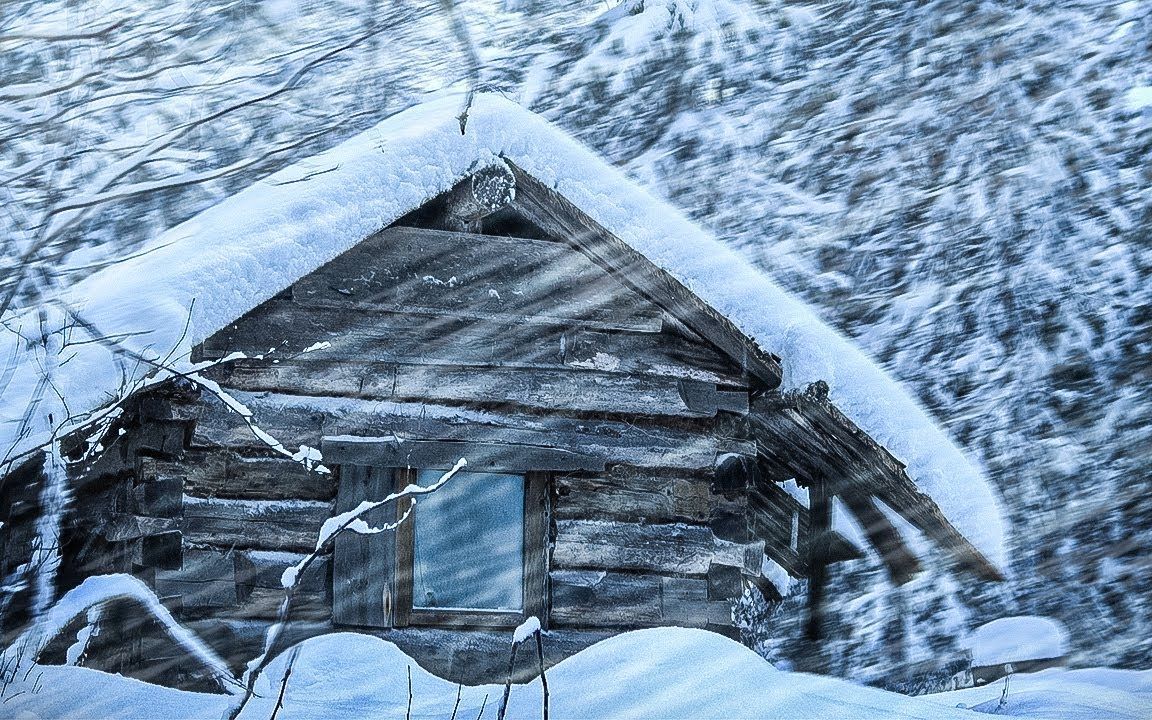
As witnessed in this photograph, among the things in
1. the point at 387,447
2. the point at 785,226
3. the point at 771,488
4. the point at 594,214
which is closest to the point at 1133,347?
the point at 785,226

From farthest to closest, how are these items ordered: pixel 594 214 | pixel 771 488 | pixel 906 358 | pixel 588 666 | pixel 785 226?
pixel 785 226 < pixel 906 358 < pixel 771 488 < pixel 594 214 < pixel 588 666

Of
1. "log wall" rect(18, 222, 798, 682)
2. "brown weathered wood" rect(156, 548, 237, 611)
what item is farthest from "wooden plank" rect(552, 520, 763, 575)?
"brown weathered wood" rect(156, 548, 237, 611)

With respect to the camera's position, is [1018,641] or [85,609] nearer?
[85,609]

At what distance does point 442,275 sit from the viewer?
15.3 ft

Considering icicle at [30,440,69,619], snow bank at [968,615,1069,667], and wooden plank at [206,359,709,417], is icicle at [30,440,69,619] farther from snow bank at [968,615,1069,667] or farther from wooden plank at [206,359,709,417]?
snow bank at [968,615,1069,667]

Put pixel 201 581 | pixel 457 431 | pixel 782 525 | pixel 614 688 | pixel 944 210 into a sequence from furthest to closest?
pixel 944 210 → pixel 782 525 → pixel 457 431 → pixel 201 581 → pixel 614 688

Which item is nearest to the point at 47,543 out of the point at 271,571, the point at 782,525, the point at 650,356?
the point at 271,571

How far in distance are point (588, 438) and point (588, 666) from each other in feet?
3.96

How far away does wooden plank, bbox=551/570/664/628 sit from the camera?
15.4ft

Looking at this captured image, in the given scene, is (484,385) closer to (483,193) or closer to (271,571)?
(483,193)

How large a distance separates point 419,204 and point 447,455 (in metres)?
1.22

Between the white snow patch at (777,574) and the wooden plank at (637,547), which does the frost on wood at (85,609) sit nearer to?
the wooden plank at (637,547)

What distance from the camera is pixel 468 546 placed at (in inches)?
186

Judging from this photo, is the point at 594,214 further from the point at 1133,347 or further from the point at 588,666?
the point at 1133,347
